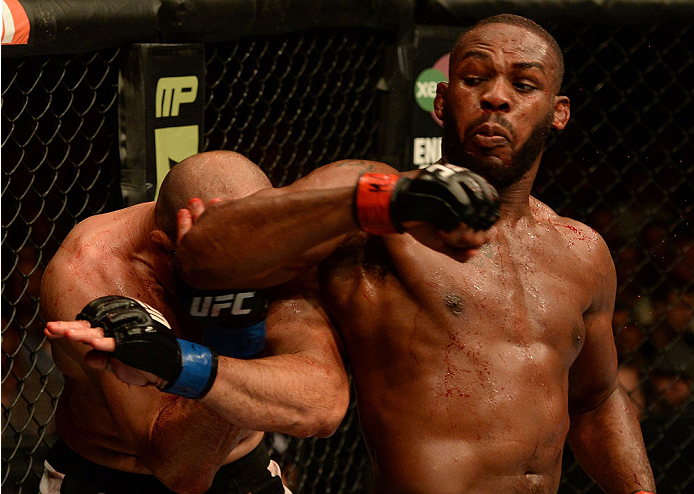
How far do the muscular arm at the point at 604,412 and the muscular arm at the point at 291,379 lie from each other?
50cm

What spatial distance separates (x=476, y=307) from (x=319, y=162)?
3.83 feet

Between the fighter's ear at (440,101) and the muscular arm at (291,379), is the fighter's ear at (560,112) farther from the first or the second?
the muscular arm at (291,379)

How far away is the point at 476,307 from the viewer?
1.50 meters

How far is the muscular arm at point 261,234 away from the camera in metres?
1.21

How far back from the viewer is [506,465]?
4.87ft

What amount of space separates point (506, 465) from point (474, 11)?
1.38 meters

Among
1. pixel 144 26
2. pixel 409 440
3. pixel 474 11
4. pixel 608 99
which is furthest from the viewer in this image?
pixel 608 99

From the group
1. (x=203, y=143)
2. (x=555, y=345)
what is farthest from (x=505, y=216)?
(x=203, y=143)

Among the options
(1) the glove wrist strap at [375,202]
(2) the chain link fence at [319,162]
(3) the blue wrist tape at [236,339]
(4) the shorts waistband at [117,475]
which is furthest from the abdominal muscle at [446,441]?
(2) the chain link fence at [319,162]

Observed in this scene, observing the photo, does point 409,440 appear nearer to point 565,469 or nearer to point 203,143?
point 203,143

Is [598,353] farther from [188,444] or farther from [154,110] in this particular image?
[154,110]

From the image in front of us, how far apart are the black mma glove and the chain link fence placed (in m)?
0.93

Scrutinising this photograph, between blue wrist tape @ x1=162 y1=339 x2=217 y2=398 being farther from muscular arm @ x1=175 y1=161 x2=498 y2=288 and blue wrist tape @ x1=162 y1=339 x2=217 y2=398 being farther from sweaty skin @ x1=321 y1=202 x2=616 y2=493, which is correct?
sweaty skin @ x1=321 y1=202 x2=616 y2=493

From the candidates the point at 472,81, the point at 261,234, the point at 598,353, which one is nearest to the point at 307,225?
the point at 261,234
